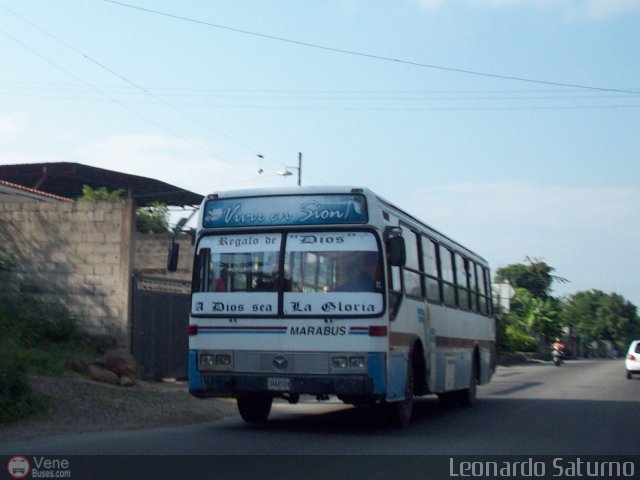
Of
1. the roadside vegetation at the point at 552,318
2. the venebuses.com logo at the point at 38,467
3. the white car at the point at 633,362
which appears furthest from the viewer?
the roadside vegetation at the point at 552,318

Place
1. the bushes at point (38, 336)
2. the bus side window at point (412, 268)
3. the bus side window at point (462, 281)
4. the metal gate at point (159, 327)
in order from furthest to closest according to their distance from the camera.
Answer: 1. the metal gate at point (159, 327)
2. the bus side window at point (462, 281)
3. the bushes at point (38, 336)
4. the bus side window at point (412, 268)

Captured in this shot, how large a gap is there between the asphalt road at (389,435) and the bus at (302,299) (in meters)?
0.57

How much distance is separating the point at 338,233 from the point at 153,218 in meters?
24.8

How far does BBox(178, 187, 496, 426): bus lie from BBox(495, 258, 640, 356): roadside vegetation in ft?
116

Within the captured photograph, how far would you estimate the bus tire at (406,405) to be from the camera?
1237 cm

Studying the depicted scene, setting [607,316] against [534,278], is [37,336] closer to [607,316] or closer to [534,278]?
[534,278]

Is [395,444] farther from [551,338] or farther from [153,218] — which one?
[551,338]

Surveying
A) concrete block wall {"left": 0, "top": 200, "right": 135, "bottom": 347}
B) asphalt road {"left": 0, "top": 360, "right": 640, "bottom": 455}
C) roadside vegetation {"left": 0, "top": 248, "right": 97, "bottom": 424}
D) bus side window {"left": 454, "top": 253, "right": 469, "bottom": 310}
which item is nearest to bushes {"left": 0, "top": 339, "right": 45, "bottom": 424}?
roadside vegetation {"left": 0, "top": 248, "right": 97, "bottom": 424}

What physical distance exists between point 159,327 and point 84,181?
2237 centimetres

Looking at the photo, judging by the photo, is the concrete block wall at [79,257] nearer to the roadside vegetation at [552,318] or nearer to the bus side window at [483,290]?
the bus side window at [483,290]

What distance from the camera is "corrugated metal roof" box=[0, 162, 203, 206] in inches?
1452

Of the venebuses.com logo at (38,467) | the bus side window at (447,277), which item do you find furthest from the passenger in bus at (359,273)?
the bus side window at (447,277)

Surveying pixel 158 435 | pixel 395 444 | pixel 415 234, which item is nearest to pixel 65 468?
pixel 158 435

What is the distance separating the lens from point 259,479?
822 cm
